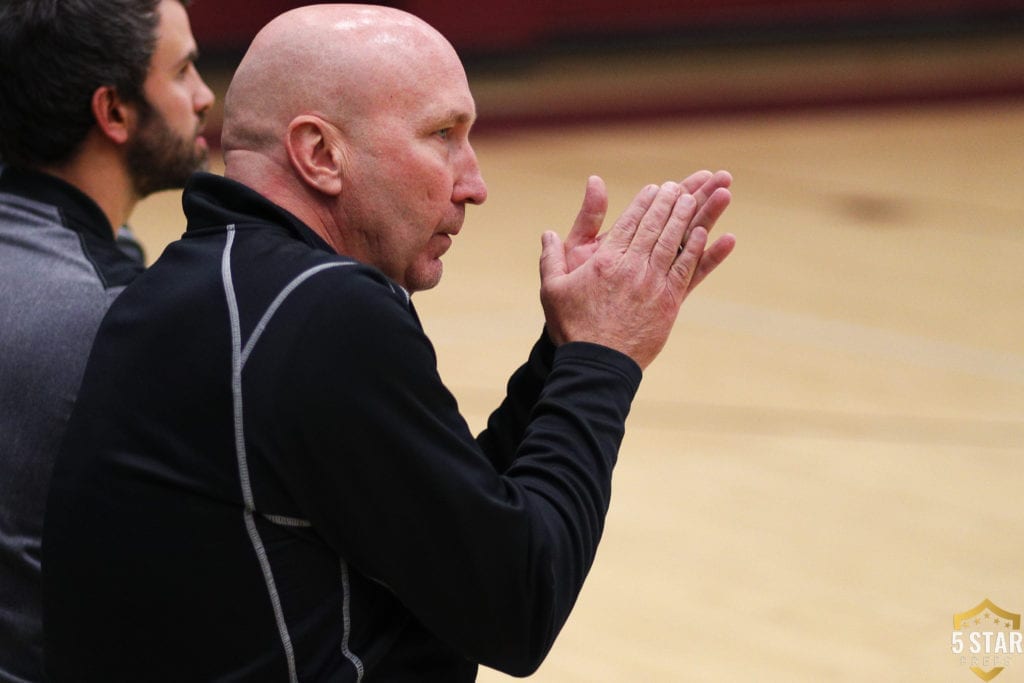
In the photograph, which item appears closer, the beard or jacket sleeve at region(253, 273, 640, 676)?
jacket sleeve at region(253, 273, 640, 676)

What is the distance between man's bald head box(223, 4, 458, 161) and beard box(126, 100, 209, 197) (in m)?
0.73

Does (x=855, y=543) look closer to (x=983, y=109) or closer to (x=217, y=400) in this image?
(x=217, y=400)

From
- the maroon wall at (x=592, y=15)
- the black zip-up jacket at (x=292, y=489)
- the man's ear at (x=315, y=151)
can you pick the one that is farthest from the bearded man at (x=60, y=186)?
the maroon wall at (x=592, y=15)

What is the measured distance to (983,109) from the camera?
8.04 metres

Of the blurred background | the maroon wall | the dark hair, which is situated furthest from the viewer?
the maroon wall

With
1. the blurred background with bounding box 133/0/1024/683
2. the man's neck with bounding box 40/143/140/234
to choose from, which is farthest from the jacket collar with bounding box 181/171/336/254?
the man's neck with bounding box 40/143/140/234

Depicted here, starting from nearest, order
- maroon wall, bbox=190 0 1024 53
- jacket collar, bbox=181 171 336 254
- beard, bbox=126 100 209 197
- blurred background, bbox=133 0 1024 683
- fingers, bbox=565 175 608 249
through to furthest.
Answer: jacket collar, bbox=181 171 336 254, fingers, bbox=565 175 608 249, beard, bbox=126 100 209 197, blurred background, bbox=133 0 1024 683, maroon wall, bbox=190 0 1024 53

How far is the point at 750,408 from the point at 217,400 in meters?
2.72

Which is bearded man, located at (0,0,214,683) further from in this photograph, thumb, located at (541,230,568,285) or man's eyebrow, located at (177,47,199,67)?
thumb, located at (541,230,568,285)

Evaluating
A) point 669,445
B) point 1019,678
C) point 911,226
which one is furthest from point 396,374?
point 911,226

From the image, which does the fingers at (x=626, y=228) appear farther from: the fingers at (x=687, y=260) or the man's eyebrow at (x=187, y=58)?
the man's eyebrow at (x=187, y=58)

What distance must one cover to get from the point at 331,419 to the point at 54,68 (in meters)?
1.01

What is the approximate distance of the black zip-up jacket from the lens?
127cm

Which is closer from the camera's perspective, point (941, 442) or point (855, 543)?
point (855, 543)
